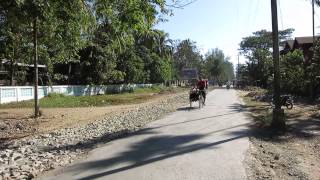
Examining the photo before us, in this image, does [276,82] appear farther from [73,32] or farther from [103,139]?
[73,32]

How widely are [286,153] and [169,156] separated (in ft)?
11.3

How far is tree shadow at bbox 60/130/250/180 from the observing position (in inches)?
428

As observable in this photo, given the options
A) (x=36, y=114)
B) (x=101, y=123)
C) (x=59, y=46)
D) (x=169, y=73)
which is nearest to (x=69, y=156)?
(x=101, y=123)

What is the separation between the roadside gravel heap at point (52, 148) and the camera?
10961 mm

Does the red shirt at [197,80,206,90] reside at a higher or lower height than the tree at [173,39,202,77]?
lower

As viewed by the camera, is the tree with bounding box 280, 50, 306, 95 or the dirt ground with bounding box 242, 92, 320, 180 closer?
the dirt ground with bounding box 242, 92, 320, 180

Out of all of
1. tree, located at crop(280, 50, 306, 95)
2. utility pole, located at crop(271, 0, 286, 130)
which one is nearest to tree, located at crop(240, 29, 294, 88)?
tree, located at crop(280, 50, 306, 95)

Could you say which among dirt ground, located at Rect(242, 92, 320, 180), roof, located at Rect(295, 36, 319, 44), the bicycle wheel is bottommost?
dirt ground, located at Rect(242, 92, 320, 180)

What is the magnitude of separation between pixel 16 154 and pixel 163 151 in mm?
3812

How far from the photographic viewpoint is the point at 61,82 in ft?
189

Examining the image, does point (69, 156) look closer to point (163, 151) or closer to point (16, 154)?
point (16, 154)

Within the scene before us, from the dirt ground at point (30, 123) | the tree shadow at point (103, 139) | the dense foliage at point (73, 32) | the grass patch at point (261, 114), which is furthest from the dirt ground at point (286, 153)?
the dirt ground at point (30, 123)

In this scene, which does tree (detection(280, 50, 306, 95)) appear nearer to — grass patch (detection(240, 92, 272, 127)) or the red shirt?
grass patch (detection(240, 92, 272, 127))

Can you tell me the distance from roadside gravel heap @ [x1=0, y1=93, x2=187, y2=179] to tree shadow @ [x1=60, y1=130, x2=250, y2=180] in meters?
0.97
